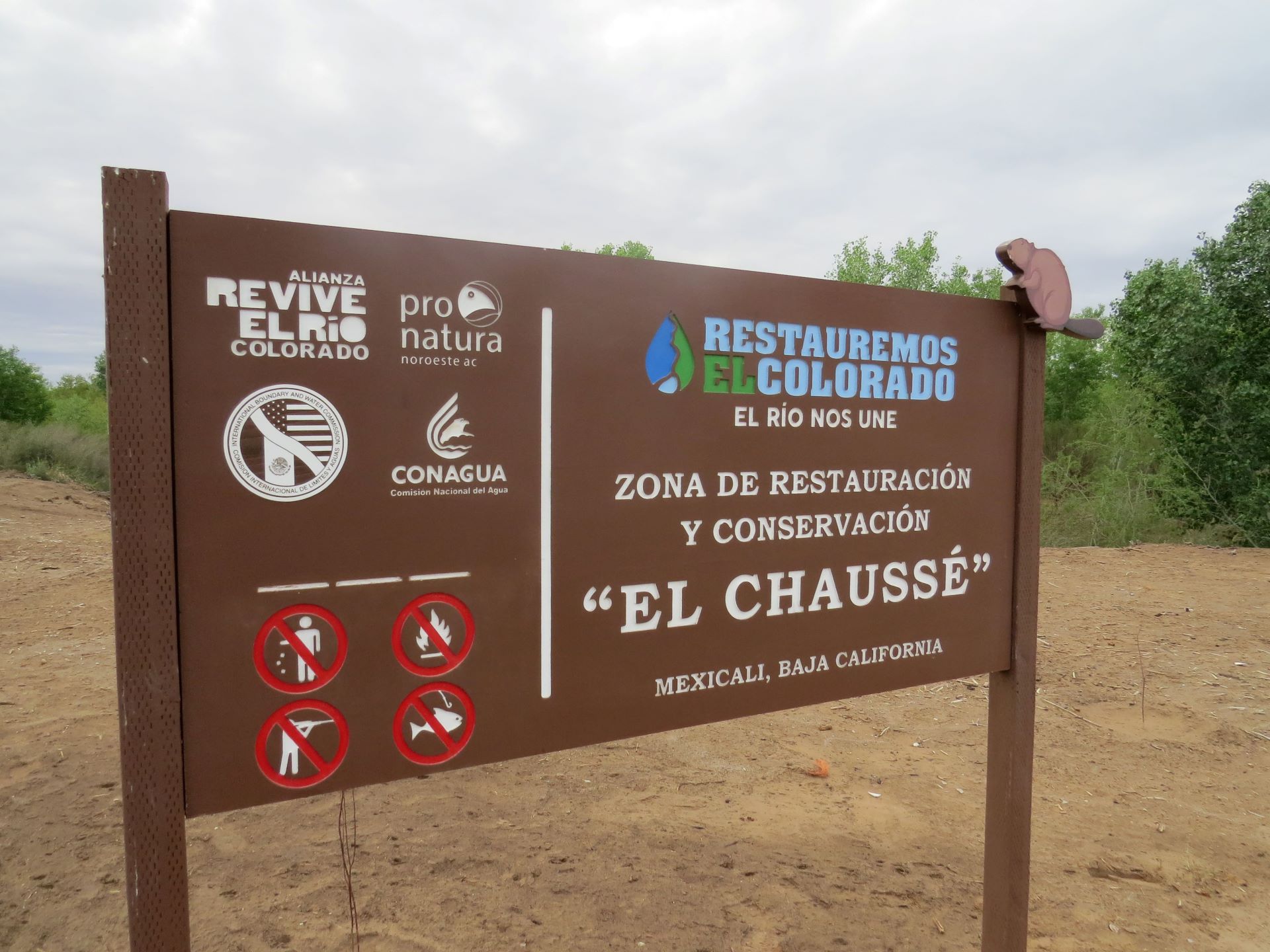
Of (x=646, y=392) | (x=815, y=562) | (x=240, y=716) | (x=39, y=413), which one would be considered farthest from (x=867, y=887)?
(x=39, y=413)

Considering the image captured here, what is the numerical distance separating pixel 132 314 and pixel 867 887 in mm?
3350

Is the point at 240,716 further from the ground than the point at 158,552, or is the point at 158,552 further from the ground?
the point at 158,552

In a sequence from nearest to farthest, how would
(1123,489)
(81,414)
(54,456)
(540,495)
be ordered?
1. (540,495)
2. (1123,489)
3. (54,456)
4. (81,414)

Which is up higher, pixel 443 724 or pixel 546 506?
pixel 546 506

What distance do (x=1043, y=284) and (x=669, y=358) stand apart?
51.4 inches

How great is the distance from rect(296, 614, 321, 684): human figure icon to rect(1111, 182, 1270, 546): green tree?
14.3 meters

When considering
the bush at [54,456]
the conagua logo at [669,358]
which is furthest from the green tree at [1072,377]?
the conagua logo at [669,358]

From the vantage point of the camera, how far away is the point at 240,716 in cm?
166

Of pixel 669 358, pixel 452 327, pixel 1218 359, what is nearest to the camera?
pixel 452 327

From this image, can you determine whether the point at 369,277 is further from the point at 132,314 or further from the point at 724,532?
the point at 724,532

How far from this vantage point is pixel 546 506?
1.94 meters

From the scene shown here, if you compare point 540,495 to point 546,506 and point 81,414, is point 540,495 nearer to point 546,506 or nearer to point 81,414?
point 546,506

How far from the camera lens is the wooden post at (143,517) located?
1.50 m

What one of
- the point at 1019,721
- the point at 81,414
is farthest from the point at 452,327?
the point at 81,414
